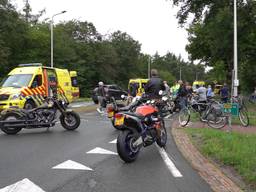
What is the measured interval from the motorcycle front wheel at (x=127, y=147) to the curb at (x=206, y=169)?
119 cm

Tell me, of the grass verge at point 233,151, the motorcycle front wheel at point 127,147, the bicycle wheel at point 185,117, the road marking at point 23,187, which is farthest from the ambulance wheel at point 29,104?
the road marking at point 23,187

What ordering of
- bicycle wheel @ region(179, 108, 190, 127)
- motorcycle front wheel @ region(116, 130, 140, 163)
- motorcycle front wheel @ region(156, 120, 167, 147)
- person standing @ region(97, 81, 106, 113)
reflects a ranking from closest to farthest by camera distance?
motorcycle front wheel @ region(116, 130, 140, 163) → motorcycle front wheel @ region(156, 120, 167, 147) → bicycle wheel @ region(179, 108, 190, 127) → person standing @ region(97, 81, 106, 113)

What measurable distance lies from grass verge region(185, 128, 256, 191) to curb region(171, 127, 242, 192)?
0.20 m

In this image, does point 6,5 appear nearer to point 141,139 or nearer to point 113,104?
point 113,104

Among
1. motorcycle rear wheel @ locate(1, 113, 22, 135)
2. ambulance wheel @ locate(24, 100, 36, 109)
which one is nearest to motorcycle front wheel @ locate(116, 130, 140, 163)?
motorcycle rear wheel @ locate(1, 113, 22, 135)

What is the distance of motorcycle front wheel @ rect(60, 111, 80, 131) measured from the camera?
13.3 m

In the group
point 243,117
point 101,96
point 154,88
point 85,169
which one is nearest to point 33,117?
point 154,88

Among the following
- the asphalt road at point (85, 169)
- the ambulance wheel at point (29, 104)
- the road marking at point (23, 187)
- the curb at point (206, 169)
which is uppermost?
the ambulance wheel at point (29, 104)

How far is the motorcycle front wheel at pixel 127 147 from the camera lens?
25.1ft

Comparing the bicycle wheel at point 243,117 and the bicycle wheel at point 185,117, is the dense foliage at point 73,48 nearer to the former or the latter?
the bicycle wheel at point 185,117

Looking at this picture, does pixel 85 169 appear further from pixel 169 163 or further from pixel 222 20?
pixel 222 20

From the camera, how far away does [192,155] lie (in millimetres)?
8844

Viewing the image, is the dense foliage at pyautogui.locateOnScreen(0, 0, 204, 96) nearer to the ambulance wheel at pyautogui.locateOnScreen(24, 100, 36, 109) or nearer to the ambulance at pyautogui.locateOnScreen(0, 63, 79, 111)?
the ambulance at pyautogui.locateOnScreen(0, 63, 79, 111)

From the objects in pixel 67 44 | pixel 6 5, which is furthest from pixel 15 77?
pixel 67 44
